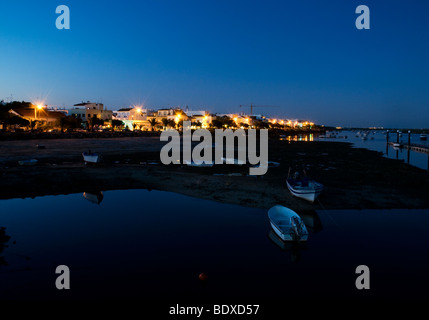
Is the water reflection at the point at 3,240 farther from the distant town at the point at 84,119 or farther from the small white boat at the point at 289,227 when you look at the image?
the distant town at the point at 84,119

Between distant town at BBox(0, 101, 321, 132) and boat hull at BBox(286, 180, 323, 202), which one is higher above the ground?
distant town at BBox(0, 101, 321, 132)

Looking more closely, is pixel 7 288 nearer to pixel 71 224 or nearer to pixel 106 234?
pixel 106 234

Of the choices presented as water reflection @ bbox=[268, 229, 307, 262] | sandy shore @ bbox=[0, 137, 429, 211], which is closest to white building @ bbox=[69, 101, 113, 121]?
sandy shore @ bbox=[0, 137, 429, 211]

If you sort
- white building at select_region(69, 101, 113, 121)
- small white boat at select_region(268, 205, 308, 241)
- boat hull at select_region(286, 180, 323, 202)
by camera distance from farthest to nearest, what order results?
white building at select_region(69, 101, 113, 121)
boat hull at select_region(286, 180, 323, 202)
small white boat at select_region(268, 205, 308, 241)

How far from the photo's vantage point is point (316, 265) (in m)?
12.2

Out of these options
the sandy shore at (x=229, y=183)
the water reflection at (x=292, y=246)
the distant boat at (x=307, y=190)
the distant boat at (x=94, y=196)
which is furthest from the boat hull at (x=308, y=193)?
the distant boat at (x=94, y=196)

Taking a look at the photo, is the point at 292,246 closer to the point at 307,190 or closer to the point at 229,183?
the point at 307,190

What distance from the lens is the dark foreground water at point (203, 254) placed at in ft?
34.0

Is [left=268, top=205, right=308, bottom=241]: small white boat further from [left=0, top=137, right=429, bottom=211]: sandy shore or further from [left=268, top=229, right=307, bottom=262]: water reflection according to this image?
[left=0, top=137, right=429, bottom=211]: sandy shore

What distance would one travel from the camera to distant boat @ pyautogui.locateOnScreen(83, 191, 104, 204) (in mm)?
21125

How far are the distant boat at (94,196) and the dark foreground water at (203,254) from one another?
136 cm

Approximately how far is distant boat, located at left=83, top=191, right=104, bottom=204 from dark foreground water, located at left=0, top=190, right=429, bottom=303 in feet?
4.46
